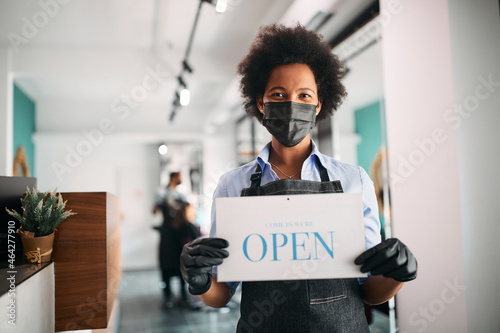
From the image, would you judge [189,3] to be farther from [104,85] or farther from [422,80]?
[104,85]

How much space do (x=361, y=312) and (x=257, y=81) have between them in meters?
0.92

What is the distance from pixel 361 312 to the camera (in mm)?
1241

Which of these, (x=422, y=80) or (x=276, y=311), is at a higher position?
(x=422, y=80)

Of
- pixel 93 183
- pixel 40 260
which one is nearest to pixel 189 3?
pixel 40 260

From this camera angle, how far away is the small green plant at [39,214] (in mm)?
1601

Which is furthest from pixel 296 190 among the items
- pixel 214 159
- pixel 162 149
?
pixel 162 149

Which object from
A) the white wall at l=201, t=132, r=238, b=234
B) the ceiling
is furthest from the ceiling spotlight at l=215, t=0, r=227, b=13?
the white wall at l=201, t=132, r=238, b=234

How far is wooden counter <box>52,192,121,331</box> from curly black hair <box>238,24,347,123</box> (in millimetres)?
906

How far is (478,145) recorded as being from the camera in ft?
6.79

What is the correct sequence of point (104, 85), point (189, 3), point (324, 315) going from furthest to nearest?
point (104, 85) → point (189, 3) → point (324, 315)

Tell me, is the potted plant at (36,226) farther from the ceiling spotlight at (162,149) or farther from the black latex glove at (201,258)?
the ceiling spotlight at (162,149)

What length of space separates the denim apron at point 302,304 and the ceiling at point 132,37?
8.29ft

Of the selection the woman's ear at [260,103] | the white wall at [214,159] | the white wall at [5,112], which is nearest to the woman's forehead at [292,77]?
the woman's ear at [260,103]

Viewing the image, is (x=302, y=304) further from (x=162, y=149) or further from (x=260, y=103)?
(x=162, y=149)
